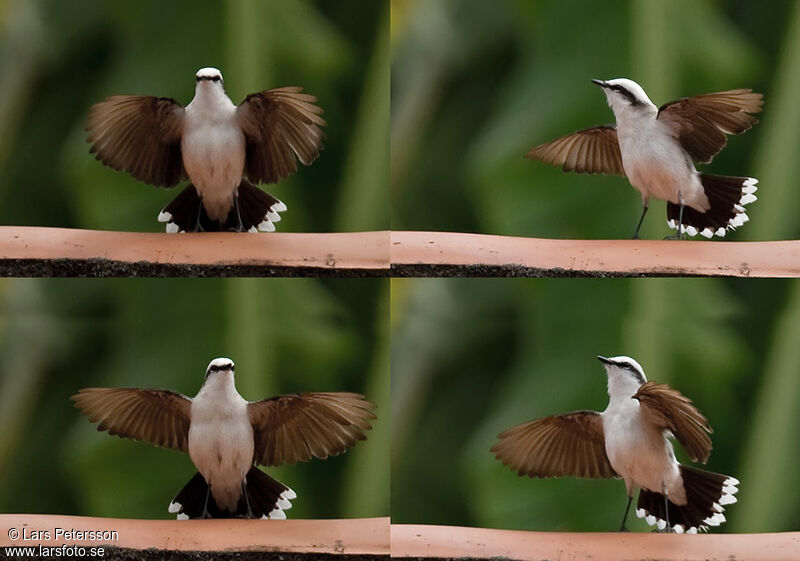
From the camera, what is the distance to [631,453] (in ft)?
6.48

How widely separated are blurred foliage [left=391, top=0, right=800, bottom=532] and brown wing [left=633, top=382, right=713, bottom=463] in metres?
0.15

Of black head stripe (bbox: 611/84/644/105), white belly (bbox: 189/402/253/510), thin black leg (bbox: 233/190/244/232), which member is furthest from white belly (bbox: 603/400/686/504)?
thin black leg (bbox: 233/190/244/232)

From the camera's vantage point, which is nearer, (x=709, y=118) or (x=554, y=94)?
(x=709, y=118)

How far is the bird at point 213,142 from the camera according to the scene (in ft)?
6.56

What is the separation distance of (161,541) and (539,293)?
99cm

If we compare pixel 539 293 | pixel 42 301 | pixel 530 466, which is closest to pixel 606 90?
pixel 539 293

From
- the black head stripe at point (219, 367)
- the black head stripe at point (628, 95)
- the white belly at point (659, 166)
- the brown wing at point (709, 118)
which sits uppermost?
the black head stripe at point (628, 95)

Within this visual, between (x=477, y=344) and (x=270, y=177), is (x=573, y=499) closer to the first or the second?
(x=477, y=344)

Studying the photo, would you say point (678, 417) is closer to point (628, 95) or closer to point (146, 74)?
point (628, 95)

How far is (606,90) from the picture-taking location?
2070 millimetres

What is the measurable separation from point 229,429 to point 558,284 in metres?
0.78

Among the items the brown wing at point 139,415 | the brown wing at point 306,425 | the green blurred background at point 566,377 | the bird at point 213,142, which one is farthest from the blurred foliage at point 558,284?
the brown wing at point 139,415

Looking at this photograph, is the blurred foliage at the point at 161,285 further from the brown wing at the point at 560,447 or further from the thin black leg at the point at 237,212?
the brown wing at the point at 560,447

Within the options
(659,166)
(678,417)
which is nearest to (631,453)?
(678,417)
